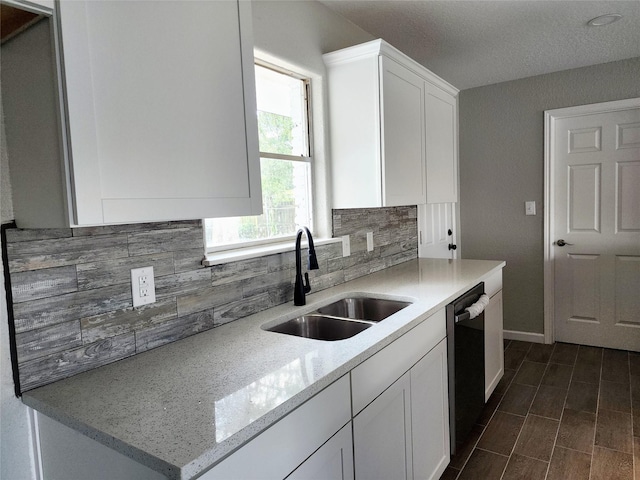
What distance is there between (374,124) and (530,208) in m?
2.25

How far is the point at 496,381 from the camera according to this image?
9.09 ft

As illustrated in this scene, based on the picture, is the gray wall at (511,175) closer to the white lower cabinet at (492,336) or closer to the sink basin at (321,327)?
the white lower cabinet at (492,336)

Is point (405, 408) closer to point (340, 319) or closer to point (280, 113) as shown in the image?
point (340, 319)

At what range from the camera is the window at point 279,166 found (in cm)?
192

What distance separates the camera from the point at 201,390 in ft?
3.60

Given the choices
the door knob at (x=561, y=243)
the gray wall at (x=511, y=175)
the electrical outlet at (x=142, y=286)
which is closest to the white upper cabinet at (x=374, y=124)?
the electrical outlet at (x=142, y=286)

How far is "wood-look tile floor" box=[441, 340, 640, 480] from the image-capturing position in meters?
2.11

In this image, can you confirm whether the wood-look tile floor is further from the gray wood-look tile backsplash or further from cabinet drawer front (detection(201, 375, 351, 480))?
the gray wood-look tile backsplash

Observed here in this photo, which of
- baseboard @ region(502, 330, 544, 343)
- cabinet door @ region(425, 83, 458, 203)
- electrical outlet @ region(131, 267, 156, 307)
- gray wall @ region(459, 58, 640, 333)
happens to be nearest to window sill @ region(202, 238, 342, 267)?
electrical outlet @ region(131, 267, 156, 307)

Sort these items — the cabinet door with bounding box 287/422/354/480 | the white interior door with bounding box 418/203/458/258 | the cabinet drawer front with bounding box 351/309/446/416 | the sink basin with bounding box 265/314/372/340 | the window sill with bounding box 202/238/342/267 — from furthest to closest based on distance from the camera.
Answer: the white interior door with bounding box 418/203/458/258 < the sink basin with bounding box 265/314/372/340 < the window sill with bounding box 202/238/342/267 < the cabinet drawer front with bounding box 351/309/446/416 < the cabinet door with bounding box 287/422/354/480

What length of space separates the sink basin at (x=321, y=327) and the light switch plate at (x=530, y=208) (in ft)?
8.92

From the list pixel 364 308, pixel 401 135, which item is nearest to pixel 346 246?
pixel 364 308

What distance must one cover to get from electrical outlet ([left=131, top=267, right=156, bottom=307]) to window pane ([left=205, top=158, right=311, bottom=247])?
1.20 feet

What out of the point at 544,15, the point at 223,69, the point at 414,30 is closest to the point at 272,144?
the point at 223,69
